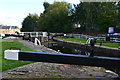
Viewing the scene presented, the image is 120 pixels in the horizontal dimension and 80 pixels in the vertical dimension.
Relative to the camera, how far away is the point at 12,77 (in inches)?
125

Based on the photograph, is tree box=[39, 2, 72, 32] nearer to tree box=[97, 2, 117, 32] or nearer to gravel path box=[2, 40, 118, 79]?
tree box=[97, 2, 117, 32]

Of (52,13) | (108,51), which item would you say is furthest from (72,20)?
(108,51)

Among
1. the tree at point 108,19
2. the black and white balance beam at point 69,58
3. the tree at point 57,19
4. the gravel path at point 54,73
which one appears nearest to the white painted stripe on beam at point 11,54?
the black and white balance beam at point 69,58

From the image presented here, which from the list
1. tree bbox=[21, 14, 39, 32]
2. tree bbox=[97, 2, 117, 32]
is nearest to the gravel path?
tree bbox=[97, 2, 117, 32]

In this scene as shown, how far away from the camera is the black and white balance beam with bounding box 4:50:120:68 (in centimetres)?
208

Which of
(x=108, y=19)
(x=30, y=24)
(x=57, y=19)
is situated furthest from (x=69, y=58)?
(x=30, y=24)

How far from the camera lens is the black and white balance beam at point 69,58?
81.7 inches

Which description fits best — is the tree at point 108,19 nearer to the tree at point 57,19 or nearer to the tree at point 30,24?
the tree at point 57,19

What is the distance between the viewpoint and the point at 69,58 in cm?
212

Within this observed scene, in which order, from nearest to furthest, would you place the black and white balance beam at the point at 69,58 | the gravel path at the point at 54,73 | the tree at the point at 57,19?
the black and white balance beam at the point at 69,58, the gravel path at the point at 54,73, the tree at the point at 57,19

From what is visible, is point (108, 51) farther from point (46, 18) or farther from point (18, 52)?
point (46, 18)

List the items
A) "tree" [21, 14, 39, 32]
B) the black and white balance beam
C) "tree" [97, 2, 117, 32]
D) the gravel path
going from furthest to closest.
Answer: "tree" [21, 14, 39, 32] → "tree" [97, 2, 117, 32] → the gravel path → the black and white balance beam

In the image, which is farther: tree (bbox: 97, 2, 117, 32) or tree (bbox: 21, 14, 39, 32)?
tree (bbox: 21, 14, 39, 32)

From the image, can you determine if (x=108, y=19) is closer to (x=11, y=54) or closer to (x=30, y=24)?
(x=11, y=54)
